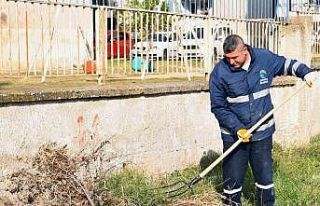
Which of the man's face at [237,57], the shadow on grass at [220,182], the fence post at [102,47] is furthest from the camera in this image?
the fence post at [102,47]

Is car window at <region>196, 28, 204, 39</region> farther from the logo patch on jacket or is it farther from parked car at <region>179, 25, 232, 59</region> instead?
the logo patch on jacket

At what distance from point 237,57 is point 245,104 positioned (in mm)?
523

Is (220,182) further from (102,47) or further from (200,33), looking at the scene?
(200,33)

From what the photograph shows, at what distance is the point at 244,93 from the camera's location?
614 cm

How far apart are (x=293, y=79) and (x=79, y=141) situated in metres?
4.49

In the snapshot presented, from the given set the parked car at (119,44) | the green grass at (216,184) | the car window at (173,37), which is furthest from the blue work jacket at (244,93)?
the car window at (173,37)

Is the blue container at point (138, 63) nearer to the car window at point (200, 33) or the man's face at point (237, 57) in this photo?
the car window at point (200, 33)

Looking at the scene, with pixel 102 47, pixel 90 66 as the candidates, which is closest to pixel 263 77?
pixel 102 47

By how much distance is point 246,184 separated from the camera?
7.54 m

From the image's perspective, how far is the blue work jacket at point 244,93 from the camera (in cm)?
612

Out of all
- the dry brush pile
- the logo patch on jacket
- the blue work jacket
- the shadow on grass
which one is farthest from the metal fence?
the dry brush pile

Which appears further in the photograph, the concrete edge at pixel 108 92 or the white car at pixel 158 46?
the white car at pixel 158 46

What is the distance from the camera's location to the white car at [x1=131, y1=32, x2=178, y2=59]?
8.50m

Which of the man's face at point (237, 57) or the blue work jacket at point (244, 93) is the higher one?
the man's face at point (237, 57)
